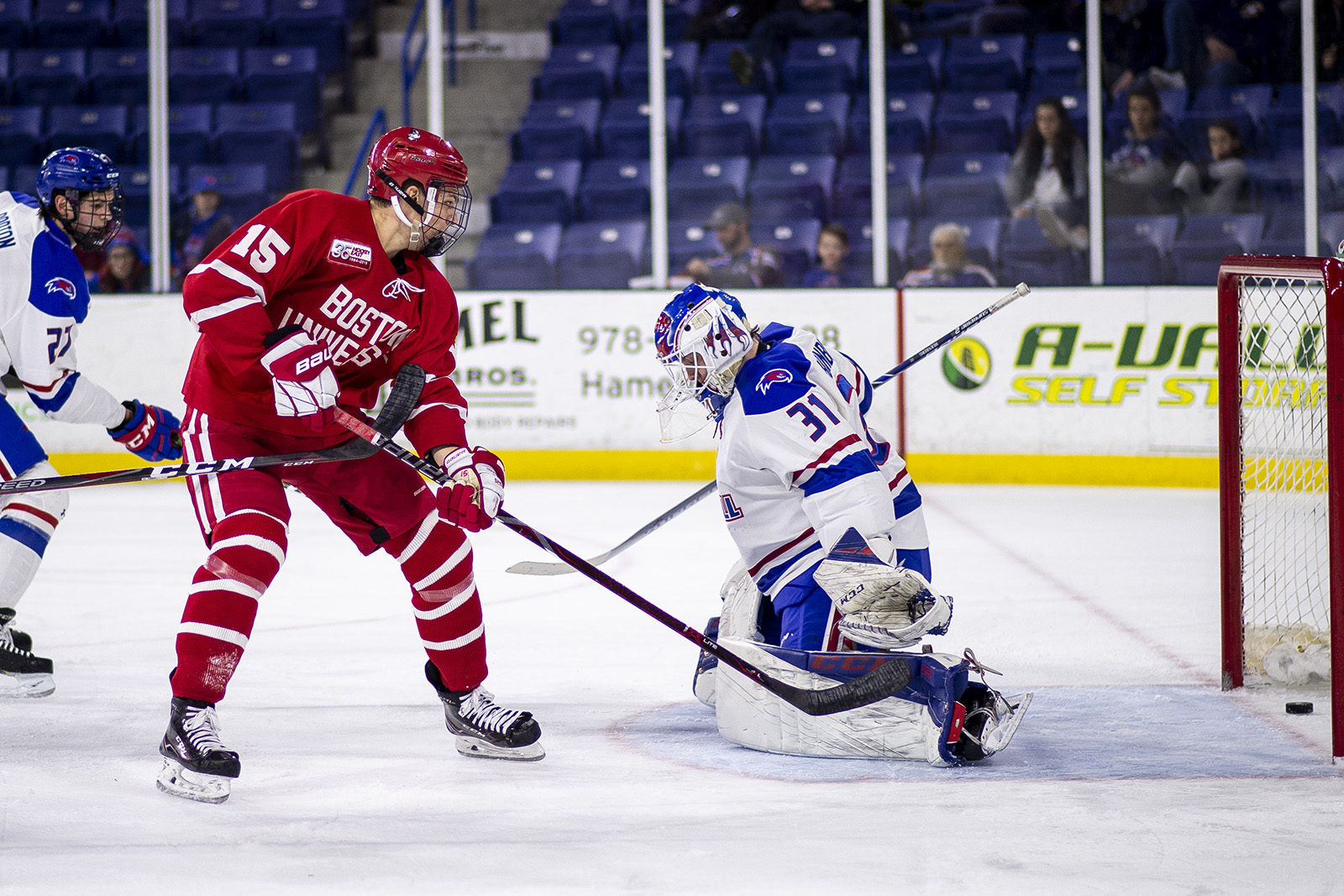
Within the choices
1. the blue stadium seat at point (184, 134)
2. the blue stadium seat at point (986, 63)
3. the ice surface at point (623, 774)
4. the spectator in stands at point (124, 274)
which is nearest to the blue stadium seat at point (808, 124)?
the blue stadium seat at point (986, 63)

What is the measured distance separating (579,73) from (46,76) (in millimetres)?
3019

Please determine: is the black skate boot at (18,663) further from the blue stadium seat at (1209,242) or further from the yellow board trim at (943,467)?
the blue stadium seat at (1209,242)

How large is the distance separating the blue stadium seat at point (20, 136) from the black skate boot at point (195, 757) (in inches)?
262

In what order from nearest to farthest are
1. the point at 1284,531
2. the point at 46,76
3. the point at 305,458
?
the point at 305,458
the point at 1284,531
the point at 46,76

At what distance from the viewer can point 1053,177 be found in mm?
7312

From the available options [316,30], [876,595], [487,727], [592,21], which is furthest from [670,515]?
[316,30]

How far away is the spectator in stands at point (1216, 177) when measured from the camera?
7.14 m

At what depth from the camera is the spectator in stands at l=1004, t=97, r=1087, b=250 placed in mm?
7199

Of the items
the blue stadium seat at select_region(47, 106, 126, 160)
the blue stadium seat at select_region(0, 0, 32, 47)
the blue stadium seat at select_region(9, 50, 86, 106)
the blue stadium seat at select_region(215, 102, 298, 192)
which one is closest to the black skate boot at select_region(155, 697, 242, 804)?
the blue stadium seat at select_region(215, 102, 298, 192)

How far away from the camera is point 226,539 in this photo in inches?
98.7

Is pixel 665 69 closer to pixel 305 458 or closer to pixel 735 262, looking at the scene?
pixel 735 262

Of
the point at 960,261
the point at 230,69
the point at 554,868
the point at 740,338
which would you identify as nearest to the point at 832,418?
the point at 740,338

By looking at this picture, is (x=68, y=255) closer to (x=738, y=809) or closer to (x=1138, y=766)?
(x=738, y=809)

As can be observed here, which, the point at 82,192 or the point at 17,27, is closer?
the point at 82,192
